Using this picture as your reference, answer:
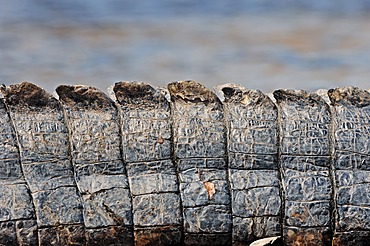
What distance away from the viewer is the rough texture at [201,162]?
3568mm

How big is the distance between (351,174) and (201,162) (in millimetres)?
752

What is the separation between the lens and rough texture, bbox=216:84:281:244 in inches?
141

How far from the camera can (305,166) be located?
3.68m

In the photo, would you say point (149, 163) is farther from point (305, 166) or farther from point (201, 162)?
point (305, 166)

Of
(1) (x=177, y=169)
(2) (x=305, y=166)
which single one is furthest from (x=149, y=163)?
(2) (x=305, y=166)

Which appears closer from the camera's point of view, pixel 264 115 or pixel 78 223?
pixel 78 223

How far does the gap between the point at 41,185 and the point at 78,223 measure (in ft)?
0.84

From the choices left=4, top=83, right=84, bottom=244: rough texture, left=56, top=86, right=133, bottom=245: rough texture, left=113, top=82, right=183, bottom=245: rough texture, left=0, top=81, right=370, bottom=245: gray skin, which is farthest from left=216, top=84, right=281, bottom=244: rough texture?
left=4, top=83, right=84, bottom=244: rough texture

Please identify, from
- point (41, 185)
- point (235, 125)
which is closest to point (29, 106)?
point (41, 185)

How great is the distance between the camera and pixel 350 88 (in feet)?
12.9

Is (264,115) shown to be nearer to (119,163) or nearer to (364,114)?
(364,114)

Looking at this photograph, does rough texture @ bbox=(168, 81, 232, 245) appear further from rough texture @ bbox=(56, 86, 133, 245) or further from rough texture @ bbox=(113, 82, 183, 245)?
rough texture @ bbox=(56, 86, 133, 245)

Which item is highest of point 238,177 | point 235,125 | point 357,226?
point 235,125

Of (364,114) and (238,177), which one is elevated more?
(364,114)
